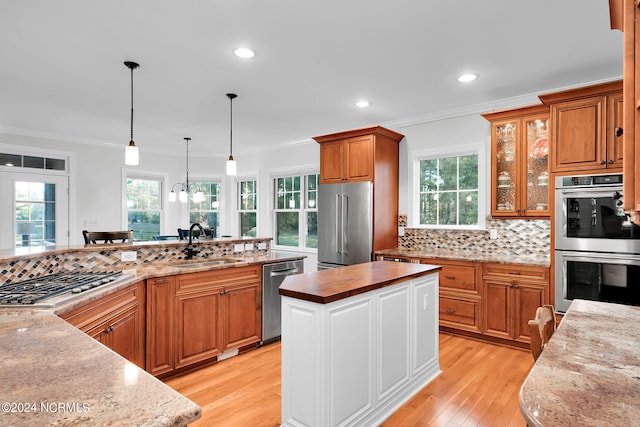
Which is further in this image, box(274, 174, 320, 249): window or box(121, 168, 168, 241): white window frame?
box(121, 168, 168, 241): white window frame

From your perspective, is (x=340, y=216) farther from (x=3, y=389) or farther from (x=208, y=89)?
(x=3, y=389)

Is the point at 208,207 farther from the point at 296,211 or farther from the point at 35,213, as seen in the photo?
the point at 35,213

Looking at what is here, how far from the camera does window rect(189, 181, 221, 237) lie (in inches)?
308

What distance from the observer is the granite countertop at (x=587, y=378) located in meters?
0.85

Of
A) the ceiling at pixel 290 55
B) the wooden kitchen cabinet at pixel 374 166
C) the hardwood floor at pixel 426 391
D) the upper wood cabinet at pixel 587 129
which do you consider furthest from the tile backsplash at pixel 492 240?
the ceiling at pixel 290 55

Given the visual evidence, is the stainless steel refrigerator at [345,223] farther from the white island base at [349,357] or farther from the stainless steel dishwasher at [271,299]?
the white island base at [349,357]

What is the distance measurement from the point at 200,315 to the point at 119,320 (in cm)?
78

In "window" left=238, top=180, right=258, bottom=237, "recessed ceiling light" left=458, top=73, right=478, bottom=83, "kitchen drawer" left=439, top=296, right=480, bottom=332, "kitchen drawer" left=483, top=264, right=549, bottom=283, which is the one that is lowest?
"kitchen drawer" left=439, top=296, right=480, bottom=332

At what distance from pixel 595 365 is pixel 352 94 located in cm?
343

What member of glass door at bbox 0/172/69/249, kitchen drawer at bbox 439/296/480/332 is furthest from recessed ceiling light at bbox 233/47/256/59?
glass door at bbox 0/172/69/249

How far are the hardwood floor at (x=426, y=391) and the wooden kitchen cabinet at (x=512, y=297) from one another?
0.71ft

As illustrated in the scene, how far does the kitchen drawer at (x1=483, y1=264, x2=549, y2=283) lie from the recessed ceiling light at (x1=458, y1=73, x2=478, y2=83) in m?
1.89

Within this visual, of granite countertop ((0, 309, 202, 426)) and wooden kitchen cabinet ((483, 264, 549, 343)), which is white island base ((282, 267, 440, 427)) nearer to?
granite countertop ((0, 309, 202, 426))

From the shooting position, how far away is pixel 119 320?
234 cm
